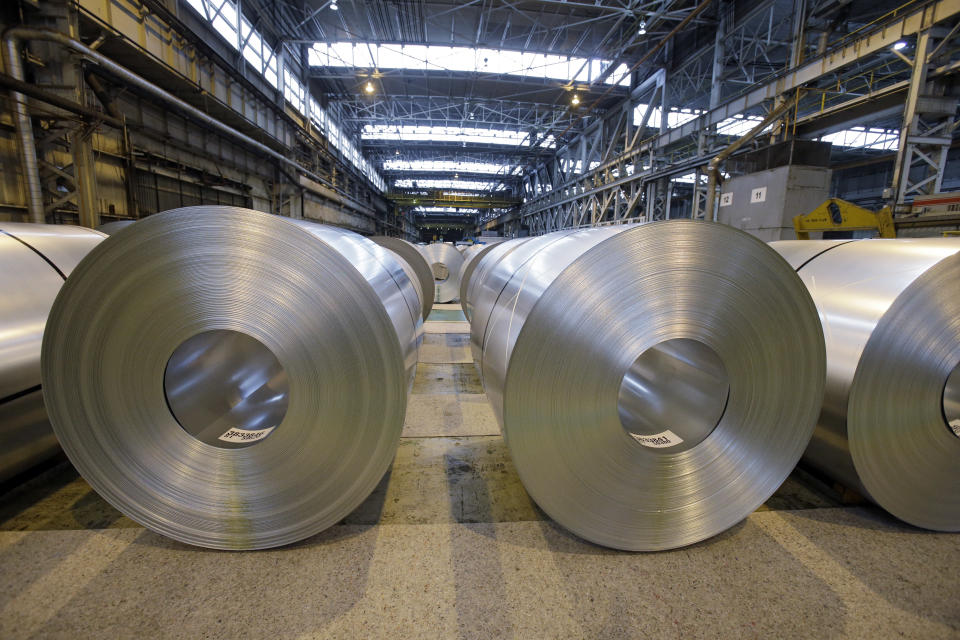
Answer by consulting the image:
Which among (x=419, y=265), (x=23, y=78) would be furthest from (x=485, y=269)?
(x=23, y=78)

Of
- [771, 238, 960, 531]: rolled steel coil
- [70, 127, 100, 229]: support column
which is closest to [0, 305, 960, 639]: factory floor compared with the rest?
[771, 238, 960, 531]: rolled steel coil

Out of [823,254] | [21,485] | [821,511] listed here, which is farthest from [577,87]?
[21,485]

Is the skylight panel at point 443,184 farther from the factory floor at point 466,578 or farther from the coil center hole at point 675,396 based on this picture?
the factory floor at point 466,578

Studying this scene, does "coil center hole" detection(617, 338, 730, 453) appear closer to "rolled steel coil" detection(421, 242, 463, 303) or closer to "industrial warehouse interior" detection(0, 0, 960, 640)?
"industrial warehouse interior" detection(0, 0, 960, 640)

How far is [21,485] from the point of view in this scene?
1.87 meters

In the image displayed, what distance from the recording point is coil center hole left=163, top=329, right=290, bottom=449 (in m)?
1.50

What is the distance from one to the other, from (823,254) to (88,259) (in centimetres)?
321

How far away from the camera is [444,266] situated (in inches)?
287

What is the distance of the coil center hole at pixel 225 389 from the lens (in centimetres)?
150

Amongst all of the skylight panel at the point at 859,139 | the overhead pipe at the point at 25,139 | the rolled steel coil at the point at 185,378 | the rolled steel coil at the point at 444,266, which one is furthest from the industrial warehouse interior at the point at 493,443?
the skylight panel at the point at 859,139

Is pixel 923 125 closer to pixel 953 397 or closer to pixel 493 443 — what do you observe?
pixel 953 397

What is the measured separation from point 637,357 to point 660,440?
346 mm

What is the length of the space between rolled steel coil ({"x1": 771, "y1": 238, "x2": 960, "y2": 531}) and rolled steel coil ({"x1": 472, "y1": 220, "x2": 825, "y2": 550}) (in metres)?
0.32

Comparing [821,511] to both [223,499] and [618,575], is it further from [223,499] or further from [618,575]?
[223,499]
